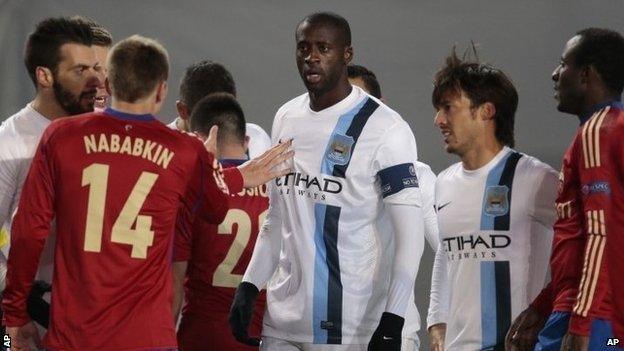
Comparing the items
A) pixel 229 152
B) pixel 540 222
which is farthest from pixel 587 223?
pixel 229 152

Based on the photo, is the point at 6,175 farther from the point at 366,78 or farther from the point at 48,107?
the point at 366,78

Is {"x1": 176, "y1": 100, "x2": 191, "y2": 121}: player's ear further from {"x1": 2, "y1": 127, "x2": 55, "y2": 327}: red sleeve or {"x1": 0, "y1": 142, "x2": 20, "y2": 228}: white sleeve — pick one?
{"x1": 2, "y1": 127, "x2": 55, "y2": 327}: red sleeve

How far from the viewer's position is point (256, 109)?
7836mm

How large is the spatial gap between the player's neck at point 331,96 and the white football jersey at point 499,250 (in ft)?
1.98

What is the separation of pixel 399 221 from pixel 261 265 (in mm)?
614

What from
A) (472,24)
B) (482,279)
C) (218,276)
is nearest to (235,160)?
(218,276)

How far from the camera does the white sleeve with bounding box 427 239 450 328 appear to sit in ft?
16.0

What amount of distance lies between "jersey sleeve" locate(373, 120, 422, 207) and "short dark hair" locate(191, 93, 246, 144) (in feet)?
3.80


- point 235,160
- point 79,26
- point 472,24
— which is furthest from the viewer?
point 472,24

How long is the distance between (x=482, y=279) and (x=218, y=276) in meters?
1.43

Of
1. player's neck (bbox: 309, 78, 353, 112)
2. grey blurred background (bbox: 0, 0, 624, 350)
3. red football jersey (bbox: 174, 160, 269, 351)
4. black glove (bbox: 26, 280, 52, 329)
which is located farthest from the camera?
grey blurred background (bbox: 0, 0, 624, 350)

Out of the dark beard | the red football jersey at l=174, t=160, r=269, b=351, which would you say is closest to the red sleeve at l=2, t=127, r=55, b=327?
the dark beard

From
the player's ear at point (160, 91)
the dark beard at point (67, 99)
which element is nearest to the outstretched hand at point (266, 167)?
the player's ear at point (160, 91)

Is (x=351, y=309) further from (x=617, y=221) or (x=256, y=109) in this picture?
→ (x=256, y=109)
